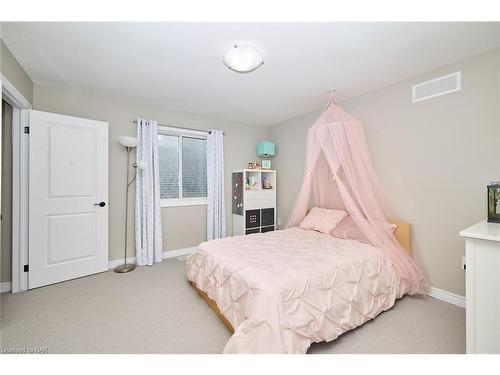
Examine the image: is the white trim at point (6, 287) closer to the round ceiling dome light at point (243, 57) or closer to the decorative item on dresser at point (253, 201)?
the decorative item on dresser at point (253, 201)

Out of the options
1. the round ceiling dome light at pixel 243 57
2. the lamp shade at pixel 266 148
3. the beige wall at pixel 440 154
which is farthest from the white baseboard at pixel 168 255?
the beige wall at pixel 440 154

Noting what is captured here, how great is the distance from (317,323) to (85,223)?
2949mm

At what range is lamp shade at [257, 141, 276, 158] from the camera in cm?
430

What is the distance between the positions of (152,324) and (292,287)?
1.28 meters

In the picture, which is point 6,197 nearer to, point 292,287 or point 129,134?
point 129,134

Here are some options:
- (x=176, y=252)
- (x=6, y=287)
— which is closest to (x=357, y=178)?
(x=176, y=252)

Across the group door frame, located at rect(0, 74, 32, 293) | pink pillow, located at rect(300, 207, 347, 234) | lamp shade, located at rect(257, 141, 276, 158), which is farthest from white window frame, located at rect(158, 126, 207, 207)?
pink pillow, located at rect(300, 207, 347, 234)

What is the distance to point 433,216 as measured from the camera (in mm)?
2377

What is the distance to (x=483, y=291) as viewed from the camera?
1.35m

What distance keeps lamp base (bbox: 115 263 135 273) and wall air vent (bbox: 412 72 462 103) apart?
13.6 feet
